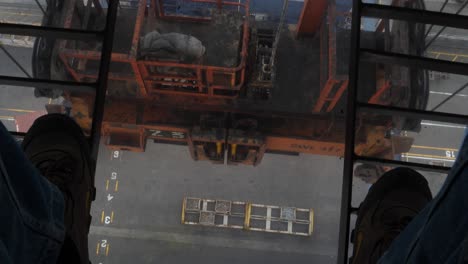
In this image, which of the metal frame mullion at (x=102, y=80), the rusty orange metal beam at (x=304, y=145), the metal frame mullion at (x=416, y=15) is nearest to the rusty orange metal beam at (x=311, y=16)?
the rusty orange metal beam at (x=304, y=145)

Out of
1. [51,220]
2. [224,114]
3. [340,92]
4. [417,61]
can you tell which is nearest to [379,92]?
[340,92]

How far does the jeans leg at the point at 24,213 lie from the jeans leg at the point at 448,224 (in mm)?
978

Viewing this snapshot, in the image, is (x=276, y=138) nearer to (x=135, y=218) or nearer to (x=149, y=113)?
(x=149, y=113)

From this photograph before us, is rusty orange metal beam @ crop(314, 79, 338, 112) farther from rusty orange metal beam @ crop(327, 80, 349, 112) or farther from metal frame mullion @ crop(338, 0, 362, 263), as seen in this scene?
metal frame mullion @ crop(338, 0, 362, 263)

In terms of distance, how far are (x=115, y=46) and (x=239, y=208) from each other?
15.2ft

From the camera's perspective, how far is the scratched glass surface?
664 centimetres

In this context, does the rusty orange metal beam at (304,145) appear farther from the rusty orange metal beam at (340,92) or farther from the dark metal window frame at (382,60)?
the dark metal window frame at (382,60)

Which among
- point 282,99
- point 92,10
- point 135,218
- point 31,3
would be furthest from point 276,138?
point 31,3

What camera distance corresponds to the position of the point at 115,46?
7102 millimetres

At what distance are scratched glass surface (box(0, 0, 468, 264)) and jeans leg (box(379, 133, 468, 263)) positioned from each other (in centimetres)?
443

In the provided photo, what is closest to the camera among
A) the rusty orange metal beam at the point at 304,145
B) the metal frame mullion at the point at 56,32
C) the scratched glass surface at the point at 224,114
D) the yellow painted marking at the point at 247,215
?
the metal frame mullion at the point at 56,32

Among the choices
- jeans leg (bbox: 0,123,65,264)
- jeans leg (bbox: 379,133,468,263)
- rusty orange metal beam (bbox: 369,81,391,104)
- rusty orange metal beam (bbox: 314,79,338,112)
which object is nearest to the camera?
jeans leg (bbox: 379,133,468,263)

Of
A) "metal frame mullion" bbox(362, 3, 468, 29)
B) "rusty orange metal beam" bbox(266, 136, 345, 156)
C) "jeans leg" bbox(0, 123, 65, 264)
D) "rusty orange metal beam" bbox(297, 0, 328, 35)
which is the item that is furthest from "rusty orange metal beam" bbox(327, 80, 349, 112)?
"jeans leg" bbox(0, 123, 65, 264)

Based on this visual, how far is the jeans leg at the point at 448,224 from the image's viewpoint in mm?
1019
